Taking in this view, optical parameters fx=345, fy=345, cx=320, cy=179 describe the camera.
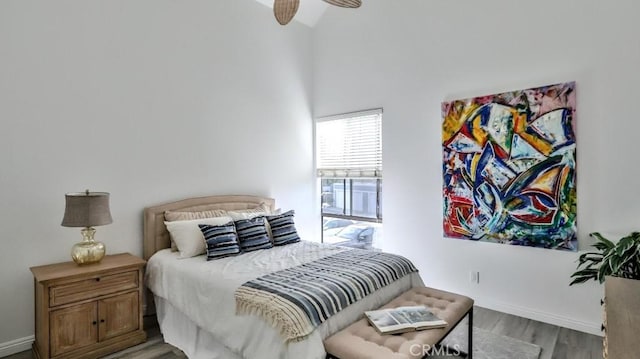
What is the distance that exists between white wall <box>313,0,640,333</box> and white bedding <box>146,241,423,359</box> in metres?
1.10

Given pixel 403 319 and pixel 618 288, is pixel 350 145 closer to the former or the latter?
pixel 403 319

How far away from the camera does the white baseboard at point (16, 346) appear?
8.58 feet

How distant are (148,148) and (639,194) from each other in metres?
4.26

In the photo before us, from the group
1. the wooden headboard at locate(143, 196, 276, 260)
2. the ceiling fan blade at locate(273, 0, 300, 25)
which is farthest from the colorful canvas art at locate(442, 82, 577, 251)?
the wooden headboard at locate(143, 196, 276, 260)

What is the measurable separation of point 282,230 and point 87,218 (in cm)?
172

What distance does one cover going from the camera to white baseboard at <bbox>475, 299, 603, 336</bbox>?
293 centimetres

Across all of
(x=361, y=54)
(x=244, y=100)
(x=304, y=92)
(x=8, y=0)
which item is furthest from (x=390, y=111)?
(x=8, y=0)

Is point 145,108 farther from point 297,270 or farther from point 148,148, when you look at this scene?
point 297,270

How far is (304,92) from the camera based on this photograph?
491cm

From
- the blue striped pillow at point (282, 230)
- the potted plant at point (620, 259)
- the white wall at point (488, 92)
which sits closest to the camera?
the potted plant at point (620, 259)

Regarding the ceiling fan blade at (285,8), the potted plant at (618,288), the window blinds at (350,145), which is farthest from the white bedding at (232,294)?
the ceiling fan blade at (285,8)

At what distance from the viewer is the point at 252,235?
132 inches

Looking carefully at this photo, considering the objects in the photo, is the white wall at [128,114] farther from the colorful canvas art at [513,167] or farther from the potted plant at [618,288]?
the potted plant at [618,288]

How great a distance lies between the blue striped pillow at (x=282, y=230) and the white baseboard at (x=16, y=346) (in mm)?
2096
